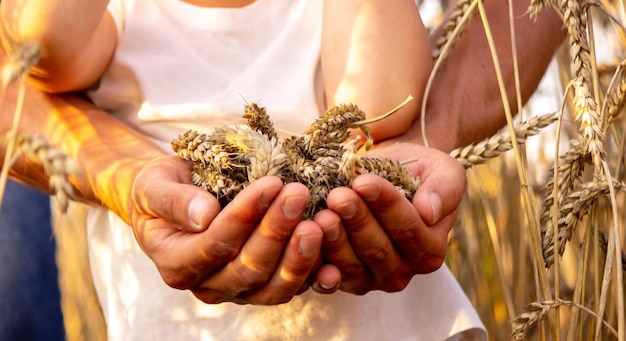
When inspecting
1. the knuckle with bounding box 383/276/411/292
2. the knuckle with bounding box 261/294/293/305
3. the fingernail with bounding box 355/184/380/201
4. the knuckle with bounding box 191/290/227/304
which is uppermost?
the fingernail with bounding box 355/184/380/201

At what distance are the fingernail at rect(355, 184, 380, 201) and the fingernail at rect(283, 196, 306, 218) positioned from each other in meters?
0.05

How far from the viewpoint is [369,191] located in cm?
76

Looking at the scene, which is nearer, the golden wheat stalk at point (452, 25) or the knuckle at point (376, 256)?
the knuckle at point (376, 256)

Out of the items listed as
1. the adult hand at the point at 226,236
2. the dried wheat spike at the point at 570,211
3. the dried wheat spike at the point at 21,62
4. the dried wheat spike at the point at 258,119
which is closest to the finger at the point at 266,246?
the adult hand at the point at 226,236

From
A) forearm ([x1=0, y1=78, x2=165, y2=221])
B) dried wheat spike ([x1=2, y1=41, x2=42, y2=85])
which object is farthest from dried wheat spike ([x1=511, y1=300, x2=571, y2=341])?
dried wheat spike ([x1=2, y1=41, x2=42, y2=85])

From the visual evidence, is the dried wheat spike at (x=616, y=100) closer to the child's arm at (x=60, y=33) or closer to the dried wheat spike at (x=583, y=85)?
the dried wheat spike at (x=583, y=85)

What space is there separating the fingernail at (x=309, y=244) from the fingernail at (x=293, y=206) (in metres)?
0.03

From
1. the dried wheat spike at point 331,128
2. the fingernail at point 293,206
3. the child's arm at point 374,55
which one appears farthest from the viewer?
the child's arm at point 374,55

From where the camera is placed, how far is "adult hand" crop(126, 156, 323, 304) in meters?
0.76

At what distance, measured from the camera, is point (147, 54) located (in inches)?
43.8

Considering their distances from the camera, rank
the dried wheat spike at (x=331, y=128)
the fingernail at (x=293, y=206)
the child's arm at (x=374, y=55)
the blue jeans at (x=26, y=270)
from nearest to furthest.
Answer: the fingernail at (x=293, y=206)
the dried wheat spike at (x=331, y=128)
the child's arm at (x=374, y=55)
the blue jeans at (x=26, y=270)

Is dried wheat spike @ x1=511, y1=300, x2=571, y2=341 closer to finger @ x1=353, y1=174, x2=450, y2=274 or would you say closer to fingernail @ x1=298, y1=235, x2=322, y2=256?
finger @ x1=353, y1=174, x2=450, y2=274

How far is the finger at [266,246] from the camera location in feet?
2.44

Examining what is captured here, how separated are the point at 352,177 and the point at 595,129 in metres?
0.27
